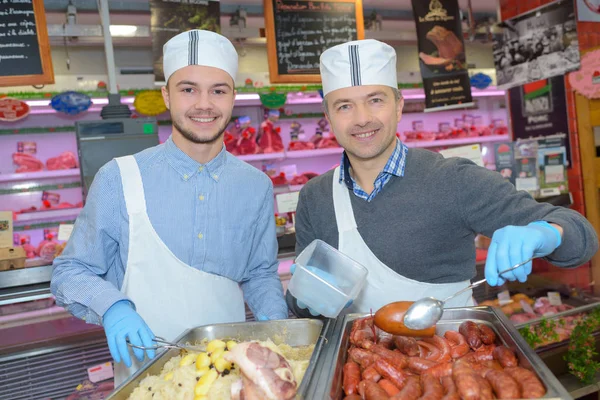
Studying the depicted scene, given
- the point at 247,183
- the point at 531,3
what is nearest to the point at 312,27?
the point at 531,3

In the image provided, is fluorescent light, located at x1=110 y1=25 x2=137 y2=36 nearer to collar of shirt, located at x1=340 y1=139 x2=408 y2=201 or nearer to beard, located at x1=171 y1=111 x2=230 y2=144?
beard, located at x1=171 y1=111 x2=230 y2=144

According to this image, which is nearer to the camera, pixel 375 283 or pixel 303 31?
pixel 375 283

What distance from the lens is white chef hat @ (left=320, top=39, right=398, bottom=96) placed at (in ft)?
7.55

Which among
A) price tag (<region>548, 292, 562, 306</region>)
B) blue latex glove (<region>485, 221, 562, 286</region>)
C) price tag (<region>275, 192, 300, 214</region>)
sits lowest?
price tag (<region>548, 292, 562, 306</region>)

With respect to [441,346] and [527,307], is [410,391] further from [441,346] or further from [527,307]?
[527,307]

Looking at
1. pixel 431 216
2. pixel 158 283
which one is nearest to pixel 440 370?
pixel 431 216

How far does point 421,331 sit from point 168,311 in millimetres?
1226

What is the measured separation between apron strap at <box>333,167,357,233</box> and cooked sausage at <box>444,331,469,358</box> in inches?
29.3

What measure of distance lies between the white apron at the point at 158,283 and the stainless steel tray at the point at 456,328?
793 millimetres

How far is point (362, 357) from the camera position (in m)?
1.61

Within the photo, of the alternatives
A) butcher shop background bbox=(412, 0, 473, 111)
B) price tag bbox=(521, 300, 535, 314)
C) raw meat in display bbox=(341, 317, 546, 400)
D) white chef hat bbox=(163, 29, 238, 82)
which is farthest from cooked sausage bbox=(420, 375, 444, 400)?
butcher shop background bbox=(412, 0, 473, 111)

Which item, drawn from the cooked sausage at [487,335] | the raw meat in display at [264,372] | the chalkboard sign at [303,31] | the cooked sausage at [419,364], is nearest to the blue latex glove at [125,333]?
the raw meat in display at [264,372]

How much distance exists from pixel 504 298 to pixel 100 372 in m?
3.19

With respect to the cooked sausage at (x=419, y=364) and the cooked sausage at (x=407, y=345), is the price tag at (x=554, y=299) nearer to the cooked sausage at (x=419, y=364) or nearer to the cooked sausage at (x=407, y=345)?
the cooked sausage at (x=407, y=345)
